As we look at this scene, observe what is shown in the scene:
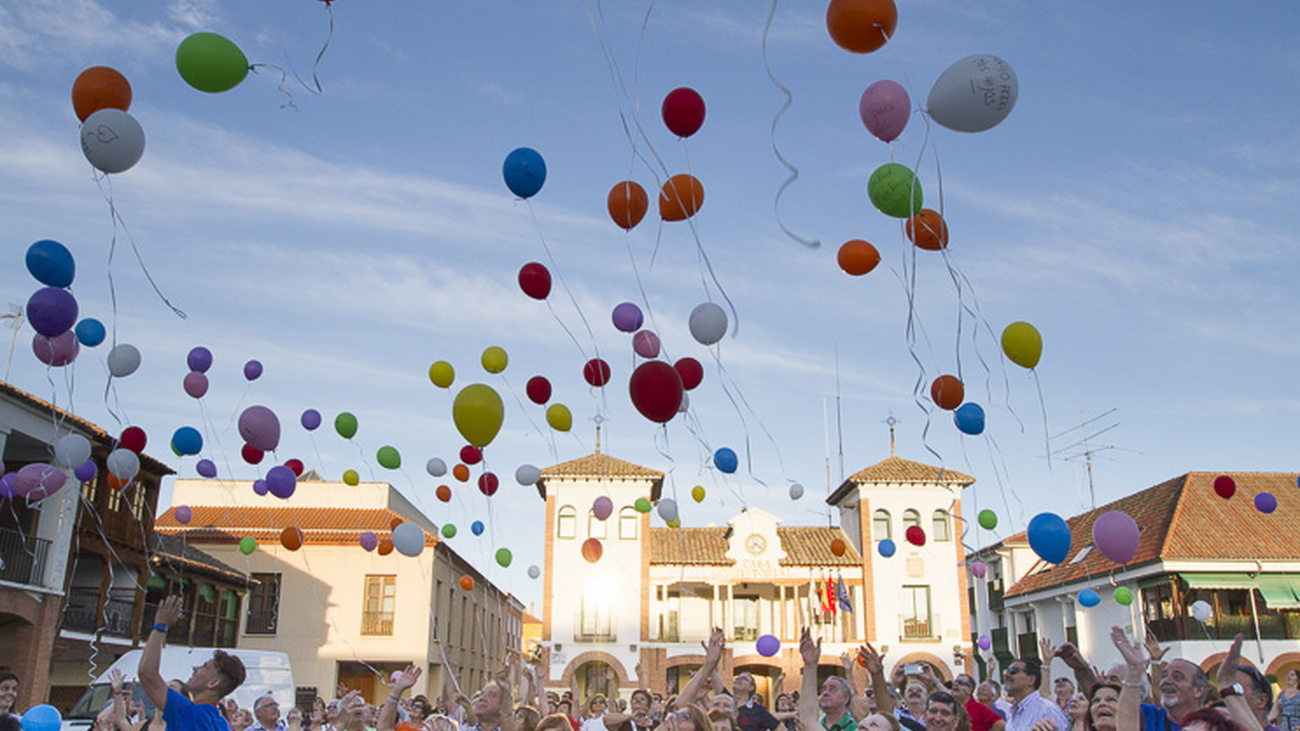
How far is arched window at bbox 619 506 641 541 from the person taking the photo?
35.0m

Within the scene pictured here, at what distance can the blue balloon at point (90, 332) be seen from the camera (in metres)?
11.5

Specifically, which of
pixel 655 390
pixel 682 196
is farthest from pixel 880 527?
pixel 655 390

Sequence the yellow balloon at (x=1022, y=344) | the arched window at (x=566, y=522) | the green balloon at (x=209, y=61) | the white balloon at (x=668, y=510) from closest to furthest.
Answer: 1. the green balloon at (x=209, y=61)
2. the yellow balloon at (x=1022, y=344)
3. the white balloon at (x=668, y=510)
4. the arched window at (x=566, y=522)

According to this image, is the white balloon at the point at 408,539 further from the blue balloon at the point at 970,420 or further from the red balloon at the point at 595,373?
the blue balloon at the point at 970,420

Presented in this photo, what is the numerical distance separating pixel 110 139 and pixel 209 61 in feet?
3.71

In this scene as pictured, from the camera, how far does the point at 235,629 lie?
30656 millimetres

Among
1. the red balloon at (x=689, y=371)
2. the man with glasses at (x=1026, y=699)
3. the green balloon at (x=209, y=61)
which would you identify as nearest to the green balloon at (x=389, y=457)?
the red balloon at (x=689, y=371)

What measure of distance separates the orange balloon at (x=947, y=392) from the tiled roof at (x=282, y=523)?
2399 centimetres

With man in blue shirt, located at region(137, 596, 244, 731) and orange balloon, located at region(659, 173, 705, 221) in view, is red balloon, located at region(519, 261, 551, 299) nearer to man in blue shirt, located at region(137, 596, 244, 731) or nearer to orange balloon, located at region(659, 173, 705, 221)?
orange balloon, located at region(659, 173, 705, 221)

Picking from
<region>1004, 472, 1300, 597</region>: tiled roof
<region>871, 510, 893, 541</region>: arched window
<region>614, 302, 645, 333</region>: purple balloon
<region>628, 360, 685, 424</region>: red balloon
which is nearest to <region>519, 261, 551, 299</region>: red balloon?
<region>614, 302, 645, 333</region>: purple balloon

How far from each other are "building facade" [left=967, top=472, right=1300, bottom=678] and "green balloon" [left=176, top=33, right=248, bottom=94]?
2445cm

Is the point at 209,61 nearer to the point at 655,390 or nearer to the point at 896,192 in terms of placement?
the point at 655,390

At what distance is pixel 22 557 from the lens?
65.6 ft

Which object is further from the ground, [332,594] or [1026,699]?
[332,594]
